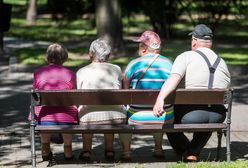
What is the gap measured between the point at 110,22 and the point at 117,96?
12099 mm

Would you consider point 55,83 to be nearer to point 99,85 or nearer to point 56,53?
point 56,53

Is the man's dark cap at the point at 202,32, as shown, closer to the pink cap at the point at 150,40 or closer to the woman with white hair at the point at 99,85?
the pink cap at the point at 150,40

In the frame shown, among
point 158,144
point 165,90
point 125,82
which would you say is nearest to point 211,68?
point 165,90

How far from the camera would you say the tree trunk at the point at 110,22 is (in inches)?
750

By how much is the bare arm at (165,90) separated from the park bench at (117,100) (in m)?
0.11

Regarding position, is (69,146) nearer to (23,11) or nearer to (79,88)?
(79,88)

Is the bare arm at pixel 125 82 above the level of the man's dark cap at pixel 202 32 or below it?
below

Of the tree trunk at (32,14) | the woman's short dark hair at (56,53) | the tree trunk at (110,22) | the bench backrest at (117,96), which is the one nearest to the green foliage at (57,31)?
the tree trunk at (32,14)

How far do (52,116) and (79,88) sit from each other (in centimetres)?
44

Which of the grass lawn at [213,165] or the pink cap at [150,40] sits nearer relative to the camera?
the grass lawn at [213,165]

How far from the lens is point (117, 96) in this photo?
7.16 m

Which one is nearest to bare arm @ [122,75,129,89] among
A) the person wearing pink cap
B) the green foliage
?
the person wearing pink cap

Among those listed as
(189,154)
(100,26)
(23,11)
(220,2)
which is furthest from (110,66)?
(23,11)

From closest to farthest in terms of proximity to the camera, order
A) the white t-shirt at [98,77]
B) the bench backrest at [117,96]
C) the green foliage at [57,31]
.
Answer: the bench backrest at [117,96], the white t-shirt at [98,77], the green foliage at [57,31]
